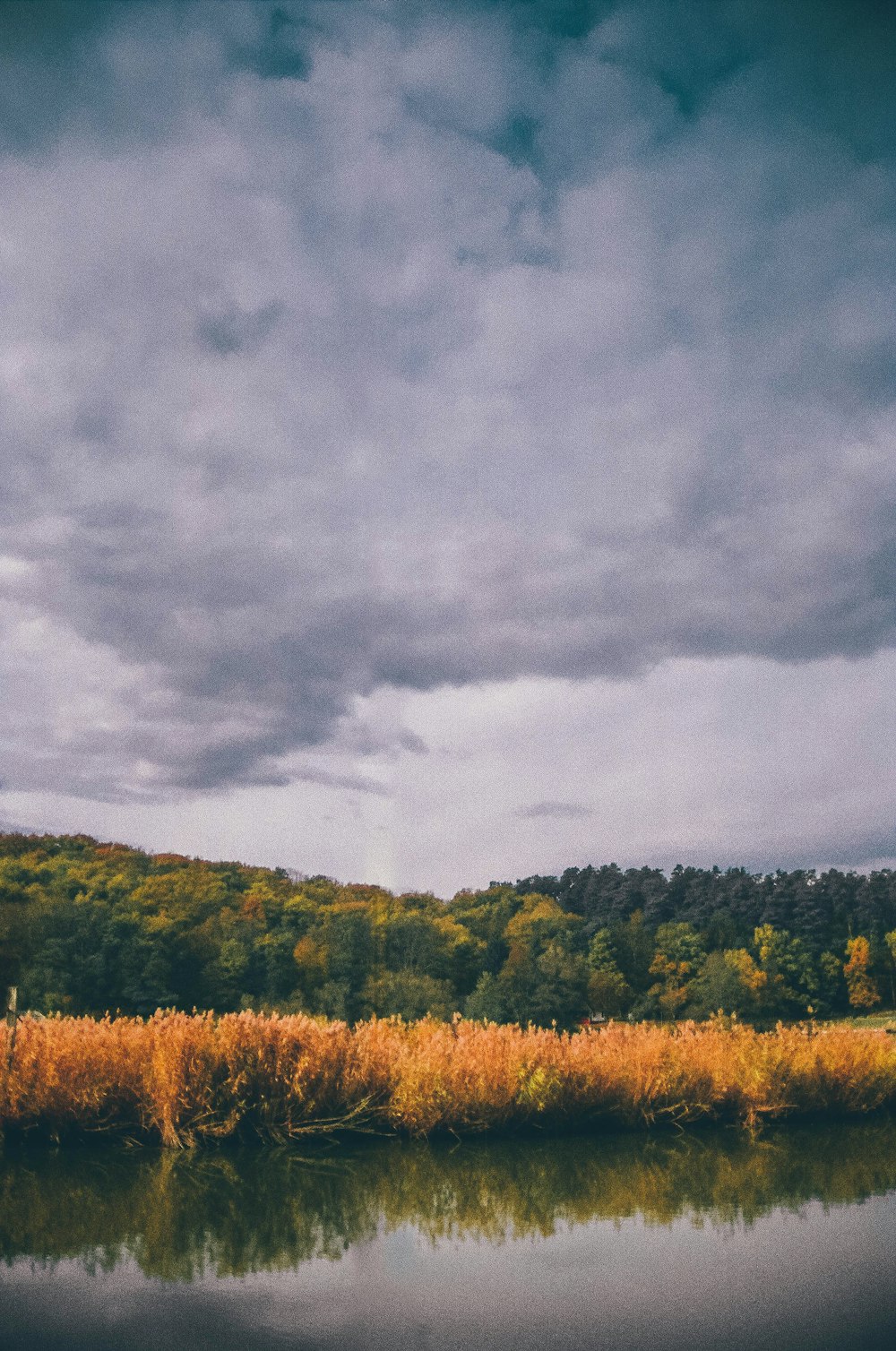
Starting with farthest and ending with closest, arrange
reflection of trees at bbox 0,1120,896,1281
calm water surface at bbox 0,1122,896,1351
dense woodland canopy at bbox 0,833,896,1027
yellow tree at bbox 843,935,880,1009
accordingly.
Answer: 1. yellow tree at bbox 843,935,880,1009
2. dense woodland canopy at bbox 0,833,896,1027
3. reflection of trees at bbox 0,1120,896,1281
4. calm water surface at bbox 0,1122,896,1351

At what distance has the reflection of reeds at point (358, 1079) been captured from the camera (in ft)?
30.1

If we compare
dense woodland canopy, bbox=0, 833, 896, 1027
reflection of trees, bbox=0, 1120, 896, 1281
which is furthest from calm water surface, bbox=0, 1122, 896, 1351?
dense woodland canopy, bbox=0, 833, 896, 1027

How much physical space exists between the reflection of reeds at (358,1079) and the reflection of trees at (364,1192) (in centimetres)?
44

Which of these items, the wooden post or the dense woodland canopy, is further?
the dense woodland canopy

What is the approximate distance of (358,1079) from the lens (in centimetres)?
1004

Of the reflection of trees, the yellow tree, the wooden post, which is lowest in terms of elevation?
the yellow tree

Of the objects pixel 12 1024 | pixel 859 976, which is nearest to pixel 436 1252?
pixel 12 1024

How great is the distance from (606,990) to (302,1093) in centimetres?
5086

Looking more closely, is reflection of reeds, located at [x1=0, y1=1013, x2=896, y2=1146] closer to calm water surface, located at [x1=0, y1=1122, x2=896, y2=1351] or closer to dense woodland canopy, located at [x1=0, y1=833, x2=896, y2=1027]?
calm water surface, located at [x1=0, y1=1122, x2=896, y2=1351]

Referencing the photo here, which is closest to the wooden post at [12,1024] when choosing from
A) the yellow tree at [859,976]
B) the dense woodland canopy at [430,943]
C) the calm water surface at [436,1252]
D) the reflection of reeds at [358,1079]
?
the reflection of reeds at [358,1079]

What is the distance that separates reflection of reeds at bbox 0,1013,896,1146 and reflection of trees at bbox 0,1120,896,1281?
0.44m

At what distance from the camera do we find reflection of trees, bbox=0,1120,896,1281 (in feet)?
19.8

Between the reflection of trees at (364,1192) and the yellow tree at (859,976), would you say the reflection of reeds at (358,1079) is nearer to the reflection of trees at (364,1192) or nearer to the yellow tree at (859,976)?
the reflection of trees at (364,1192)

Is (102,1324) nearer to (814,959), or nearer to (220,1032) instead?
(220,1032)
